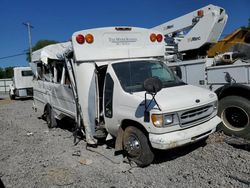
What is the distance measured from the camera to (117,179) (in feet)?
16.0

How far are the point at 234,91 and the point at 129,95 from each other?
2.56 m

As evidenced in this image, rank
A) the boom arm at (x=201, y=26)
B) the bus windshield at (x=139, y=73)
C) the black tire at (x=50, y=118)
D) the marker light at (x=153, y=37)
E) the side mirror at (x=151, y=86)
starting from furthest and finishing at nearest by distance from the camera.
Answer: the black tire at (x=50, y=118) < the boom arm at (x=201, y=26) < the marker light at (x=153, y=37) < the bus windshield at (x=139, y=73) < the side mirror at (x=151, y=86)

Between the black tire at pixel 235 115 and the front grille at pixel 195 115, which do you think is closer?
the front grille at pixel 195 115

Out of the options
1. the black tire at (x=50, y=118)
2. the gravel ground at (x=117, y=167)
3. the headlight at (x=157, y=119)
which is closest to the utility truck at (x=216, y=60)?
the gravel ground at (x=117, y=167)

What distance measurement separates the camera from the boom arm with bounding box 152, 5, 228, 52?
823 cm

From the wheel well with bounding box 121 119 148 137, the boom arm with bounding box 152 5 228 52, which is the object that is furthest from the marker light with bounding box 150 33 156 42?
the wheel well with bounding box 121 119 148 137

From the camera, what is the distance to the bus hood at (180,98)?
4.86 metres

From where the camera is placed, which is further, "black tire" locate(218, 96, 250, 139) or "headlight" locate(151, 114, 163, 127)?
"black tire" locate(218, 96, 250, 139)

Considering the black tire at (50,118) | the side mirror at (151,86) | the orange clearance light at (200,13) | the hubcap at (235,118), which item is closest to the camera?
the side mirror at (151,86)

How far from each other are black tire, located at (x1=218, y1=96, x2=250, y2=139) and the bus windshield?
49.4 inches

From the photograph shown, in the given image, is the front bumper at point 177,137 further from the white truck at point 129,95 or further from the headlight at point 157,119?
the headlight at point 157,119

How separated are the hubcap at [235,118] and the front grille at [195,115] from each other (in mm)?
1108

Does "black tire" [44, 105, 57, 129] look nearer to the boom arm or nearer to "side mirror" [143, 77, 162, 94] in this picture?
the boom arm

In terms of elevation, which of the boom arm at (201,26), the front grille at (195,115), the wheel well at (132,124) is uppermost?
the boom arm at (201,26)
